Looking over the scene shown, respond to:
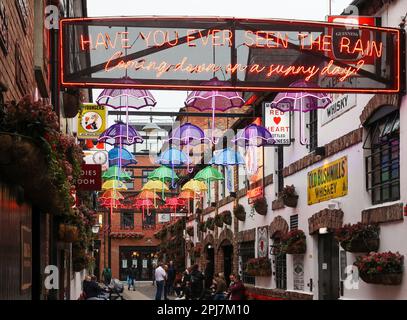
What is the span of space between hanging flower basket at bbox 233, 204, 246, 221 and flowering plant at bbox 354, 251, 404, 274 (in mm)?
14759

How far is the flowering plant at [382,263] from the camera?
1338 cm

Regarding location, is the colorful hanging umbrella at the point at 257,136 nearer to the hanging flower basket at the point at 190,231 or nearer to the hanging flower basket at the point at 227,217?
the hanging flower basket at the point at 227,217

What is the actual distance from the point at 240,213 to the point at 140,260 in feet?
135

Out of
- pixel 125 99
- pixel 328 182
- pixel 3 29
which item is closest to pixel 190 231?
pixel 125 99

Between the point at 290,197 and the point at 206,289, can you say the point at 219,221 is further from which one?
the point at 290,197

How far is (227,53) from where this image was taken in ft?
42.4

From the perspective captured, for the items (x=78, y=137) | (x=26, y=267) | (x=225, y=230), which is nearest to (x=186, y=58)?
(x=26, y=267)

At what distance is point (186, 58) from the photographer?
1284 cm

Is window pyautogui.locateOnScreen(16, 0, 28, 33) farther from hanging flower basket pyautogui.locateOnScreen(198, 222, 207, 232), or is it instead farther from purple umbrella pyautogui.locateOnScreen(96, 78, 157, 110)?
hanging flower basket pyautogui.locateOnScreen(198, 222, 207, 232)

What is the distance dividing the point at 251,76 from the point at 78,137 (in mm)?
10979

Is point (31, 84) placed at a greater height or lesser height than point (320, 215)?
greater

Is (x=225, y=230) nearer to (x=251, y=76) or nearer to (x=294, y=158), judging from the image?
(x=294, y=158)

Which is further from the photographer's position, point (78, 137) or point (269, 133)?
point (78, 137)

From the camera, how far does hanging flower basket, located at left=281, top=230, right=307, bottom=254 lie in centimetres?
1953
